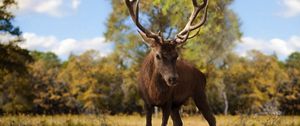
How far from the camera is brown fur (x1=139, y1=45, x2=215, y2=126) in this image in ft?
34.5

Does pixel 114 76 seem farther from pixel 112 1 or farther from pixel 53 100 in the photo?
pixel 53 100

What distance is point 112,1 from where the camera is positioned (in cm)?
3753

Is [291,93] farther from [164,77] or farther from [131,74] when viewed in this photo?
[164,77]

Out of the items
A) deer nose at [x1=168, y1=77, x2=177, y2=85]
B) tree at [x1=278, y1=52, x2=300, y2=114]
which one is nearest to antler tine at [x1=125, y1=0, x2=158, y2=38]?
deer nose at [x1=168, y1=77, x2=177, y2=85]

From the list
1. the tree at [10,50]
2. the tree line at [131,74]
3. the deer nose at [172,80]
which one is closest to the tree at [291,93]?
the tree line at [131,74]

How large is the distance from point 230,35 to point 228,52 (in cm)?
141

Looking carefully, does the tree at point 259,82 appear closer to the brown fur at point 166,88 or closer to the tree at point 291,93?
the tree at point 291,93

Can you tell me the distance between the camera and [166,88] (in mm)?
10562

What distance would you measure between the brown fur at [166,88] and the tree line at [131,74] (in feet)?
23.4

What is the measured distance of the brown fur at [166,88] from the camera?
34.5 ft

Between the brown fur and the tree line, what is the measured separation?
23.4 ft

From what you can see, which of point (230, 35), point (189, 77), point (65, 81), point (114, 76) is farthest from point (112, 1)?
point (189, 77)

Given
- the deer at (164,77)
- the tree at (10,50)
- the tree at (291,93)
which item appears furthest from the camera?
the tree at (291,93)

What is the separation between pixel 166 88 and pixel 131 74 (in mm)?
28628
